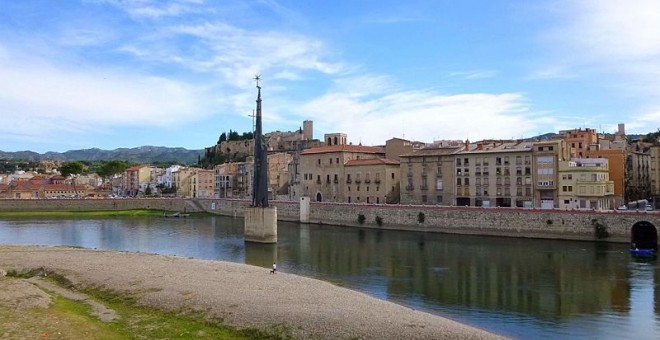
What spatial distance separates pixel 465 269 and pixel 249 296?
21225 mm

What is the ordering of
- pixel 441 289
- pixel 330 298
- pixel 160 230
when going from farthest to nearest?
pixel 160 230 < pixel 441 289 < pixel 330 298

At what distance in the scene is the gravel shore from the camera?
78.7 ft

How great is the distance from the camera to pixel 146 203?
12231cm

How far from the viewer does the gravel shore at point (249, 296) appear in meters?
24.0

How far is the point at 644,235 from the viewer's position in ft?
191

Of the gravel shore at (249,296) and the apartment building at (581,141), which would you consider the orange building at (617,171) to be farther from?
the gravel shore at (249,296)

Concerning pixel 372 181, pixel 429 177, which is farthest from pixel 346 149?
pixel 429 177

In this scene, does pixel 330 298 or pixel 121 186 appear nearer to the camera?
pixel 330 298

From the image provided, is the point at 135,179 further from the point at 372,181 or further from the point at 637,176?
the point at 637,176

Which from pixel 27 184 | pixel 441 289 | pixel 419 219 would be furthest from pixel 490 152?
pixel 27 184

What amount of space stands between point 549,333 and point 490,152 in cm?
5385

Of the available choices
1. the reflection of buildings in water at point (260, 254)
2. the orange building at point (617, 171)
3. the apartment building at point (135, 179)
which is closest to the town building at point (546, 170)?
the orange building at point (617, 171)

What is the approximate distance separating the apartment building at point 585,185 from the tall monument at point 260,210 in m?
36.8

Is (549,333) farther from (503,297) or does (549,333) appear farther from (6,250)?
(6,250)
